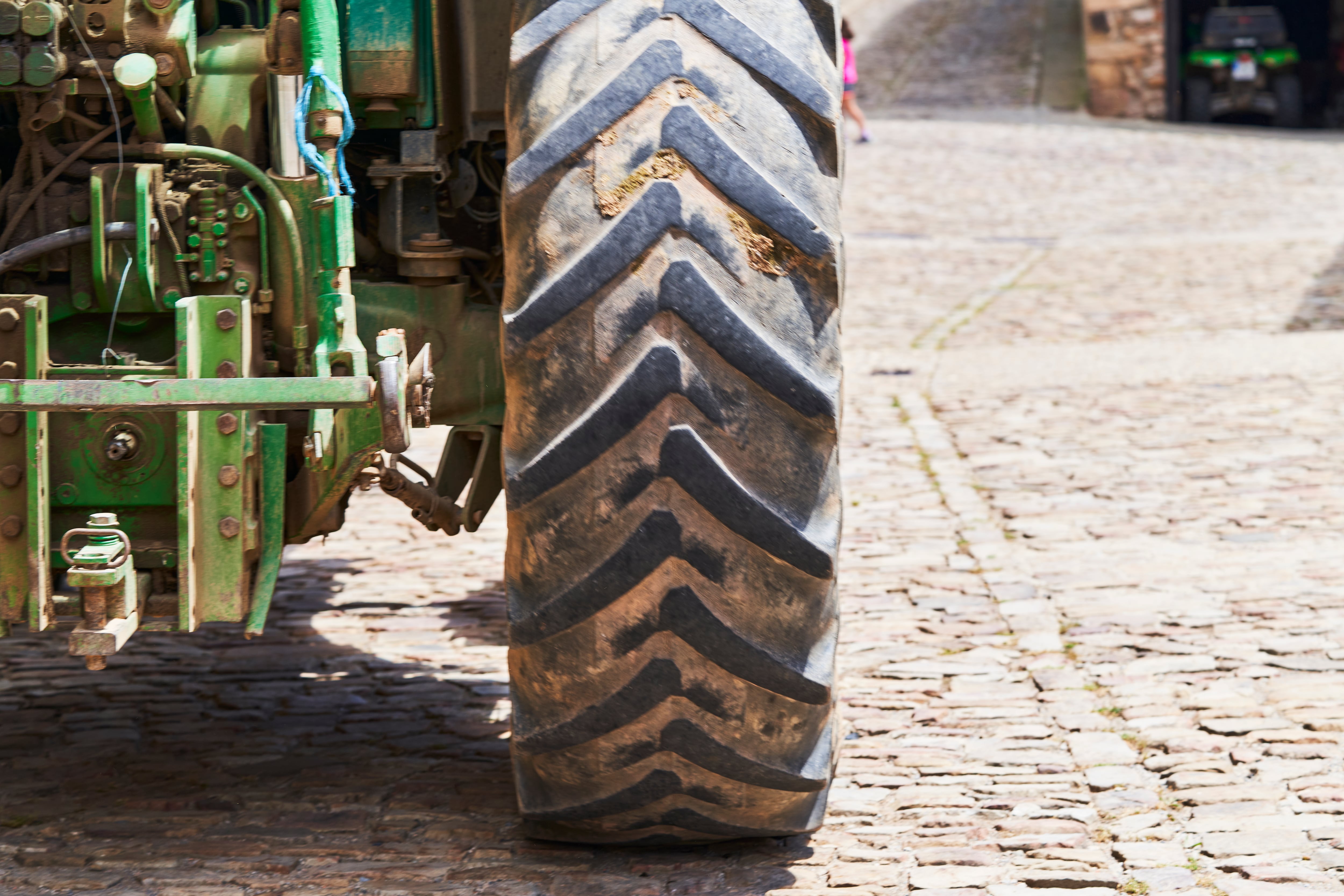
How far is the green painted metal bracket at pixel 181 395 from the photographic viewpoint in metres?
2.59

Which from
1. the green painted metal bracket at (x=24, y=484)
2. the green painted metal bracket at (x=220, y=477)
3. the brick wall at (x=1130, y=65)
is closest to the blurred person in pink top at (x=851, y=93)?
the brick wall at (x=1130, y=65)

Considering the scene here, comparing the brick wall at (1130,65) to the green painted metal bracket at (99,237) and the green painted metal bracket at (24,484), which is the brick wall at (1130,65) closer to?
the green painted metal bracket at (99,237)

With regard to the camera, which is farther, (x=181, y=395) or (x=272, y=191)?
(x=272, y=191)

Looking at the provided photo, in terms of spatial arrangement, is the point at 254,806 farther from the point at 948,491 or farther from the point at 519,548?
the point at 948,491

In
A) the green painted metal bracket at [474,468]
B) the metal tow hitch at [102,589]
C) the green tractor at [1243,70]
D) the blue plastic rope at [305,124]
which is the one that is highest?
the blue plastic rope at [305,124]

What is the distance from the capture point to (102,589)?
2797mm

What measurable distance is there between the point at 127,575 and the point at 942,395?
683 centimetres

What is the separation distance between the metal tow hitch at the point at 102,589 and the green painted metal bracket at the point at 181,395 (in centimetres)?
30

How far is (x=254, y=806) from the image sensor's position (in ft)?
11.6

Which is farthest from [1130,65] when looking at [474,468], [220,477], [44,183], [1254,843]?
[220,477]

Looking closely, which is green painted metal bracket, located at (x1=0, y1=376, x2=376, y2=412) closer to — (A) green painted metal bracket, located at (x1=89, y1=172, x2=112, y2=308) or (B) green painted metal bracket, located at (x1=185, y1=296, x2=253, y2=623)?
(B) green painted metal bracket, located at (x1=185, y1=296, x2=253, y2=623)

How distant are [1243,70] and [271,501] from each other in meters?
24.7

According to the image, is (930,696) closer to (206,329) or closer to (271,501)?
(271,501)

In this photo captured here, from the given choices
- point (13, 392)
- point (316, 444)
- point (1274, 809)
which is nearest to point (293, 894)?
point (316, 444)
